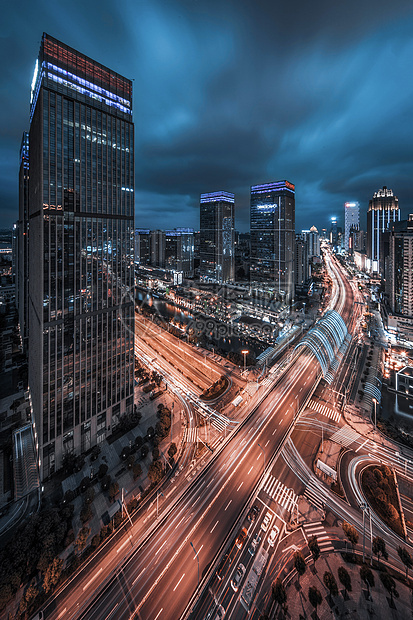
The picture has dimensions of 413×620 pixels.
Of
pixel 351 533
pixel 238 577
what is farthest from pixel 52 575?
pixel 351 533

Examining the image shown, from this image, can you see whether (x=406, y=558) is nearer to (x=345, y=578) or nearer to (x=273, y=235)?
(x=345, y=578)

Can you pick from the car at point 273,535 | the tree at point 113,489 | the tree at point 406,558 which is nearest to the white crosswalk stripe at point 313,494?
the car at point 273,535

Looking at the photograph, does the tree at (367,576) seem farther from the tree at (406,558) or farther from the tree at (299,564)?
the tree at (299,564)

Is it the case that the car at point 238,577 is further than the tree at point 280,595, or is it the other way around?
the car at point 238,577

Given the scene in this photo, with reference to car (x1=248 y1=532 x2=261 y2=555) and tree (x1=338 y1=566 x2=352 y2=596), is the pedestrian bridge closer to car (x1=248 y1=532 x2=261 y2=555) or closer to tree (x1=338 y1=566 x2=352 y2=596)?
tree (x1=338 y1=566 x2=352 y2=596)

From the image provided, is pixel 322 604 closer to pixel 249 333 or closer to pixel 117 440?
pixel 117 440

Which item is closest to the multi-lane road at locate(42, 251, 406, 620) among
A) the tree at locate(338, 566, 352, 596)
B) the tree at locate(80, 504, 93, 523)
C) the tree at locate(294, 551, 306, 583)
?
the tree at locate(294, 551, 306, 583)
